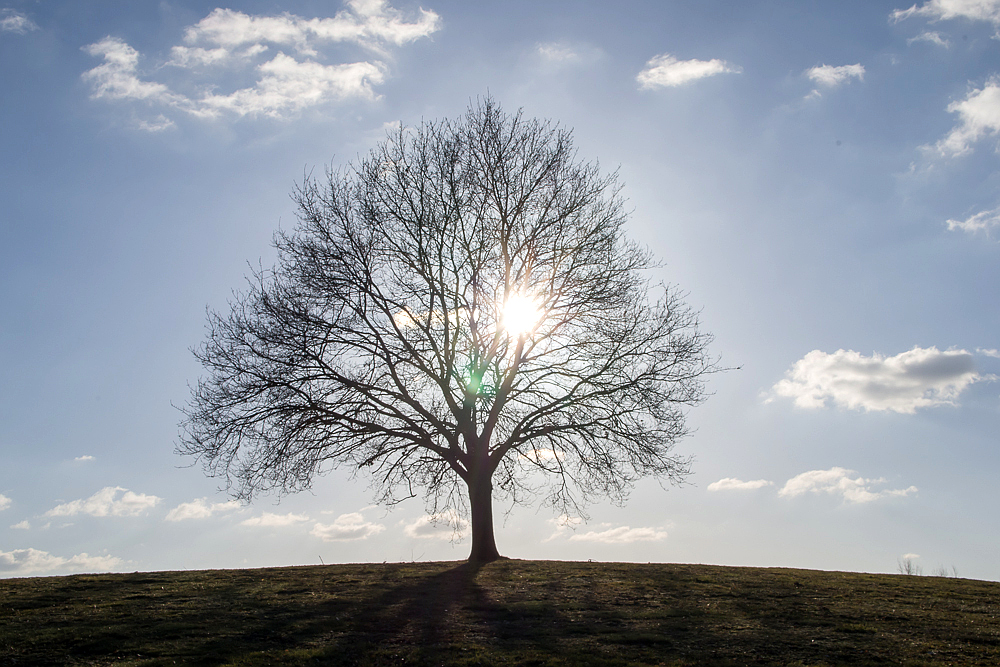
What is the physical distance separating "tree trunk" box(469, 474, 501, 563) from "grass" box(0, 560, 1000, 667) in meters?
0.90

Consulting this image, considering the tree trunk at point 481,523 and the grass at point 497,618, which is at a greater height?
the tree trunk at point 481,523

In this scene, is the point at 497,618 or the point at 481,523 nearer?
the point at 497,618

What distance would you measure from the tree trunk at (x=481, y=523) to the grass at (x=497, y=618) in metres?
0.90

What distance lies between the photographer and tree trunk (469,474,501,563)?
20.4 meters

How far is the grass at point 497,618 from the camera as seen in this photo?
1168 cm

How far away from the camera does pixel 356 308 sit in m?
20.5

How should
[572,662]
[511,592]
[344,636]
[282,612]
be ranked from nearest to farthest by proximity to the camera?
[572,662]
[344,636]
[282,612]
[511,592]

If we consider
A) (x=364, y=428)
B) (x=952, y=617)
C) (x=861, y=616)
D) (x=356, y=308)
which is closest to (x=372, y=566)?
(x=364, y=428)

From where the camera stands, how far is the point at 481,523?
20.4 m

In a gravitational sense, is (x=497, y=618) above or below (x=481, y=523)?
below

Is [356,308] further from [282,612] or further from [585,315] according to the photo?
[282,612]

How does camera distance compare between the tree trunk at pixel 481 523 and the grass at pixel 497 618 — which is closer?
the grass at pixel 497 618

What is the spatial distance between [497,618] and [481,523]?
6.46 meters

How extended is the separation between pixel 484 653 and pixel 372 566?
9.72 meters
